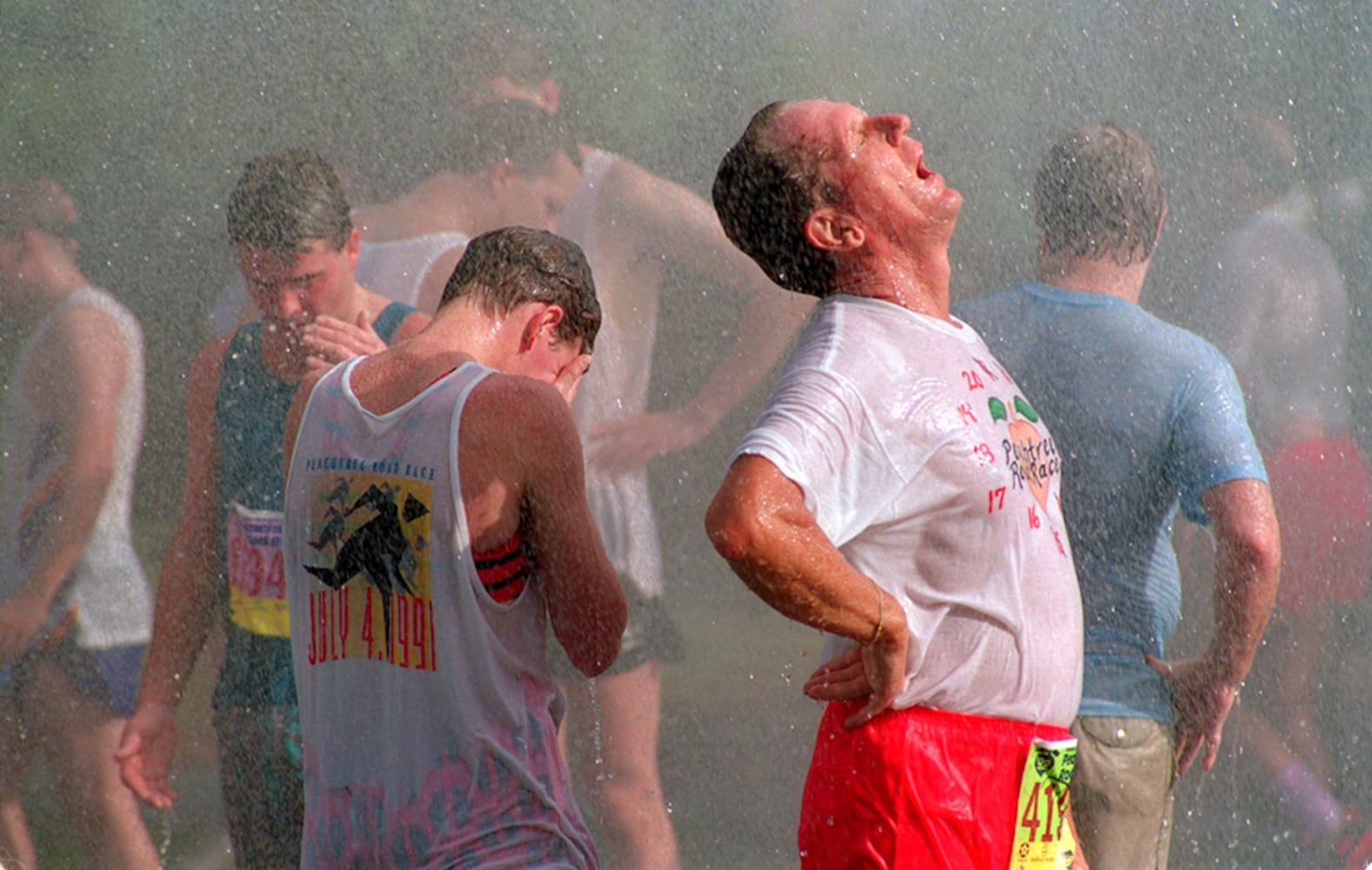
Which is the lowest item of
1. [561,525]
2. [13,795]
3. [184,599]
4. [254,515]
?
[13,795]

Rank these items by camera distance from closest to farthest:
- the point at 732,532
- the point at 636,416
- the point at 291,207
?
the point at 732,532
the point at 291,207
the point at 636,416

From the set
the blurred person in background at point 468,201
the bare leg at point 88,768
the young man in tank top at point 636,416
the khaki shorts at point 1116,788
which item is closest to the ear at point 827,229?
the khaki shorts at point 1116,788

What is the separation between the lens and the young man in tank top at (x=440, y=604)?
1.73 meters

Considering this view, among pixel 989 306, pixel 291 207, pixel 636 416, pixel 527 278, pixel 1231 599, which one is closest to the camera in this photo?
pixel 527 278

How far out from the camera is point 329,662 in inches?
72.5

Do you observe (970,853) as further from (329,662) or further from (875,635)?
(329,662)

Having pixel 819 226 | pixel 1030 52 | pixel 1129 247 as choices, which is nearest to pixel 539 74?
pixel 1030 52

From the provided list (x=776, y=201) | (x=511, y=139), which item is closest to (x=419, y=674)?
(x=776, y=201)

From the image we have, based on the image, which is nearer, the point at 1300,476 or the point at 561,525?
the point at 561,525

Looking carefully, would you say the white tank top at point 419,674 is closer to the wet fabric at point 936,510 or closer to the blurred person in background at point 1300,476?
the wet fabric at point 936,510

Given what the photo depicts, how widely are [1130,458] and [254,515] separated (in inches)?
67.7

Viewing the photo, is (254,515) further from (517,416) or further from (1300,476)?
(1300,476)

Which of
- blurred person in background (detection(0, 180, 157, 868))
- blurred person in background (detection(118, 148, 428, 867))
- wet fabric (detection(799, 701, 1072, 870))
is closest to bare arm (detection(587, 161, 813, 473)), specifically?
blurred person in background (detection(118, 148, 428, 867))

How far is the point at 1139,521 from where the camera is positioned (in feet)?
7.77
